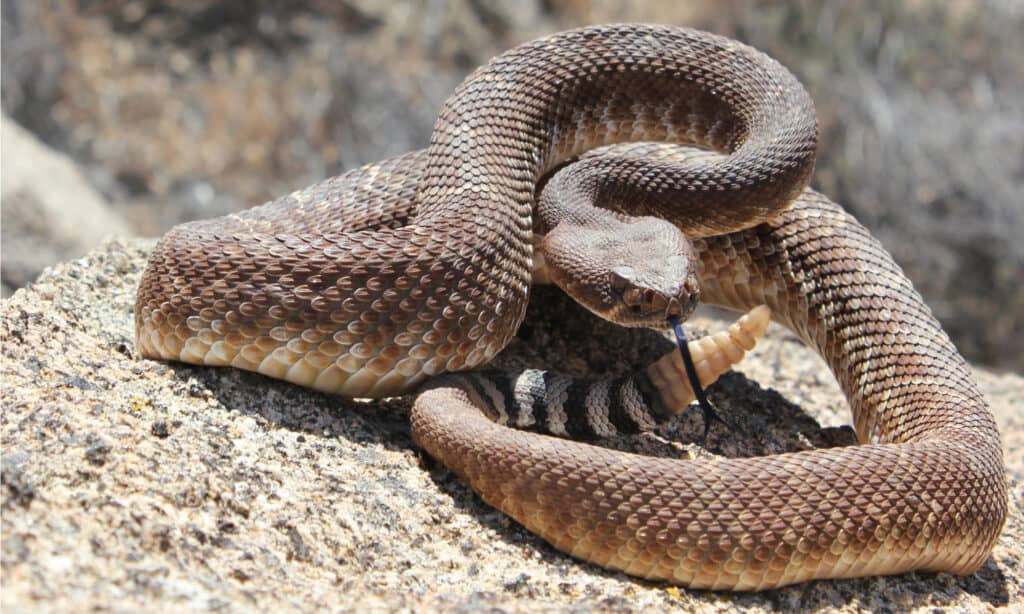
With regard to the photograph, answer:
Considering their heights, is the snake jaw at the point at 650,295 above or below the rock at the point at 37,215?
above

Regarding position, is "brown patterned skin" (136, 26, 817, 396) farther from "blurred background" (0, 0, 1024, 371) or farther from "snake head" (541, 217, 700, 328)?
"blurred background" (0, 0, 1024, 371)

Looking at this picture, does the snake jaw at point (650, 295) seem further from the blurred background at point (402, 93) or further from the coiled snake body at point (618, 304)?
the blurred background at point (402, 93)

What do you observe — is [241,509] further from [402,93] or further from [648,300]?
[402,93]

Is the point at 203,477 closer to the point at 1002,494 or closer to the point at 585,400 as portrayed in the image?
the point at 585,400

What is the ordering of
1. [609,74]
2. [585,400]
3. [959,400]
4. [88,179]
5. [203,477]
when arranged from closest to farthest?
[203,477]
[585,400]
[959,400]
[609,74]
[88,179]

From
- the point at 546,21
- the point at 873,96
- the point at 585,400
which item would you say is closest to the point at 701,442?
the point at 585,400

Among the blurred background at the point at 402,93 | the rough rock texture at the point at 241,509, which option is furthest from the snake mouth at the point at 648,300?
the blurred background at the point at 402,93

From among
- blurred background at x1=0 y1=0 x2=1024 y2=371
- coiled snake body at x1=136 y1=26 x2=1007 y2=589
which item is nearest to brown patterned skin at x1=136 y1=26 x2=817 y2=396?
coiled snake body at x1=136 y1=26 x2=1007 y2=589
